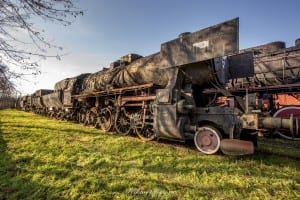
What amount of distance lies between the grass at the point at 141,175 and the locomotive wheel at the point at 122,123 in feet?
8.50

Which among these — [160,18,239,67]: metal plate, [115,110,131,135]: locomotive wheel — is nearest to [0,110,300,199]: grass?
[160,18,239,67]: metal plate

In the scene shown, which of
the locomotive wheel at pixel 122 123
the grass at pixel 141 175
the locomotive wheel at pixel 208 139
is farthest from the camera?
the locomotive wheel at pixel 122 123

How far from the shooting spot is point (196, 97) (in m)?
6.12

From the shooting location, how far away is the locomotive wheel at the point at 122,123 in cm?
767

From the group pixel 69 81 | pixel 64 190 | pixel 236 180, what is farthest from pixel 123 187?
pixel 69 81

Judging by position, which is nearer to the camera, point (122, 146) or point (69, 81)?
point (122, 146)

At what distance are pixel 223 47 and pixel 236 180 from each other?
8.80ft

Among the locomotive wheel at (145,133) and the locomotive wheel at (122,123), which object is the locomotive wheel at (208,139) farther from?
the locomotive wheel at (122,123)

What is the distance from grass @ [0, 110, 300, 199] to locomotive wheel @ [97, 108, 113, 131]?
3.39 meters

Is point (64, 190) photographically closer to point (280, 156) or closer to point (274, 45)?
point (280, 156)

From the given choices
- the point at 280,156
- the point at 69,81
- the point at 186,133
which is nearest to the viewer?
the point at 280,156

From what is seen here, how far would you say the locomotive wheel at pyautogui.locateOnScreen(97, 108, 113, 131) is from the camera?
27.7 ft

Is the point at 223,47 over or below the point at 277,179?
over

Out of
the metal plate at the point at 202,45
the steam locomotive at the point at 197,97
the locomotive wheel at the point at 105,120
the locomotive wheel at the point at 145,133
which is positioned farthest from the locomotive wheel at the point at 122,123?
the metal plate at the point at 202,45
